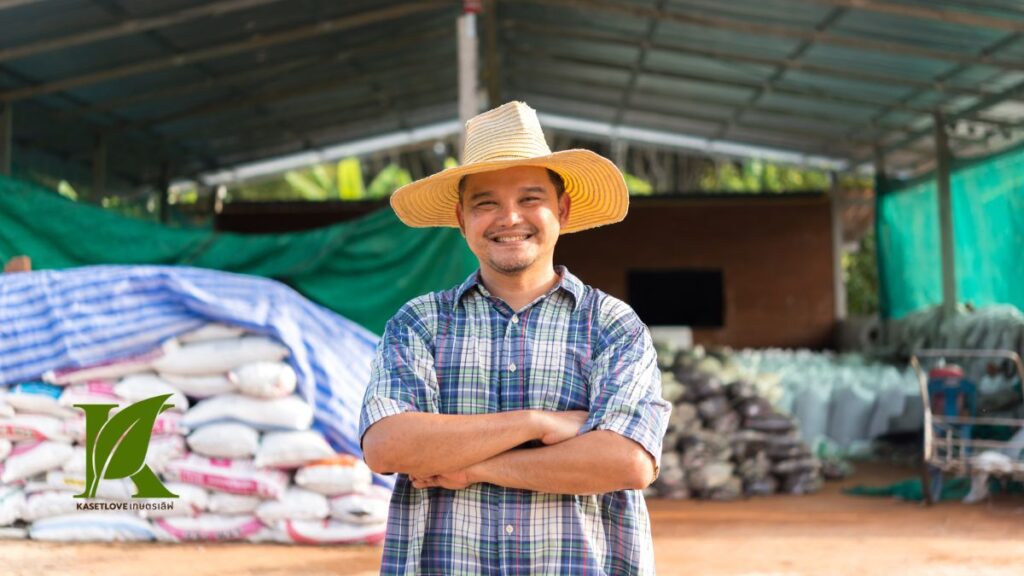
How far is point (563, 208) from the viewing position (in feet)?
7.72

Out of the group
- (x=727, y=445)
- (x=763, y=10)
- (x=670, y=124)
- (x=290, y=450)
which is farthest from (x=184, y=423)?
(x=670, y=124)

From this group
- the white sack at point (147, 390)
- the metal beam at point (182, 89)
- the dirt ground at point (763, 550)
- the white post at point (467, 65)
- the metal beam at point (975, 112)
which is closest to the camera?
the dirt ground at point (763, 550)

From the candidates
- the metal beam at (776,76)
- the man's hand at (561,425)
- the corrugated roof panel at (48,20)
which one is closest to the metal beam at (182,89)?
the corrugated roof panel at (48,20)

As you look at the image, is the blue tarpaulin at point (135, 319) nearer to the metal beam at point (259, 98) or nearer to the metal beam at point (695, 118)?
the metal beam at point (259, 98)

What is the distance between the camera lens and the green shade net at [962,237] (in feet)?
31.2

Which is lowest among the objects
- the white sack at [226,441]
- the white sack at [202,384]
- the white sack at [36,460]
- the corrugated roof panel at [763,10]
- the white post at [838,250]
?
the white sack at [36,460]

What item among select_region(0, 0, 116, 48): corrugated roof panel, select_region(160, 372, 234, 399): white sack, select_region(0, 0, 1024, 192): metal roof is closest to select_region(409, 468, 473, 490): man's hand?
select_region(160, 372, 234, 399): white sack

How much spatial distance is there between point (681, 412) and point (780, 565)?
271cm

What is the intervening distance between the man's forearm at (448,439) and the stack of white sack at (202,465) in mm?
3285

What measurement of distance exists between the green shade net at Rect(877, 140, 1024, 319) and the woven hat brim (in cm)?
808

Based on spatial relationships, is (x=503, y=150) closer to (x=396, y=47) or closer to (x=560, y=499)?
(x=560, y=499)

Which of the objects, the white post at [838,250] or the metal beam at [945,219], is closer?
the metal beam at [945,219]

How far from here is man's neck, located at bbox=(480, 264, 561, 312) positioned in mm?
2141

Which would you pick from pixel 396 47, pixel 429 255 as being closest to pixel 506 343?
pixel 429 255
